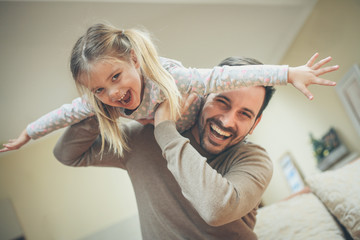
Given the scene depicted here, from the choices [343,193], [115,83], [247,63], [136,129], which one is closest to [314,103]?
[343,193]

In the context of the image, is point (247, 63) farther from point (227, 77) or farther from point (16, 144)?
point (16, 144)

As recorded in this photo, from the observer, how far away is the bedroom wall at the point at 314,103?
2662 millimetres

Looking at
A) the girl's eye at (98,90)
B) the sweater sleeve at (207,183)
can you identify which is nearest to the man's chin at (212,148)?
the sweater sleeve at (207,183)

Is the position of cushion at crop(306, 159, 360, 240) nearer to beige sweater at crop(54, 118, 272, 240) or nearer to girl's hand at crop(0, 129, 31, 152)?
beige sweater at crop(54, 118, 272, 240)

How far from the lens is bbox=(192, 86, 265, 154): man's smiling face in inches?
42.7

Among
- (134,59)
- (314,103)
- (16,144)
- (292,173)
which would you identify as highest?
(134,59)

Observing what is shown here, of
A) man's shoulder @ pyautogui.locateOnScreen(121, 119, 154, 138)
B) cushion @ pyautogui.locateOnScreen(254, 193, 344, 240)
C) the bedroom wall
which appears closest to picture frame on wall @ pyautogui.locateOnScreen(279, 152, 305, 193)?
the bedroom wall

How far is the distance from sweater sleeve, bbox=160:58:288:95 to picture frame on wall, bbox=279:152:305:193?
3208 millimetres

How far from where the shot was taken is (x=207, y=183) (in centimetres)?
81

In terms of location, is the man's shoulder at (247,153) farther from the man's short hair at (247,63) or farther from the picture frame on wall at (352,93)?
the picture frame on wall at (352,93)

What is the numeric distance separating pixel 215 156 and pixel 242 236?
0.31 m

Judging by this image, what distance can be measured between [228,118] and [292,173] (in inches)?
129

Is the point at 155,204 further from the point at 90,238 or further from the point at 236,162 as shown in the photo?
the point at 90,238

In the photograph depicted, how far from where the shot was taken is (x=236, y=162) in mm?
1029
